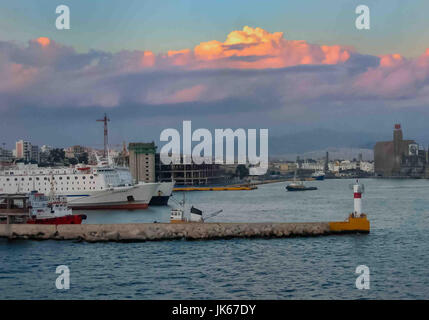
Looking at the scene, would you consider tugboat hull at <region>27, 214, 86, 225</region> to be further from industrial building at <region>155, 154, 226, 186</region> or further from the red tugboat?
industrial building at <region>155, 154, 226, 186</region>

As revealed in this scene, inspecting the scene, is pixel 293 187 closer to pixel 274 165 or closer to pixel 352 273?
pixel 352 273

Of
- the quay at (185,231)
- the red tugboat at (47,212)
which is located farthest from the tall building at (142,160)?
the quay at (185,231)

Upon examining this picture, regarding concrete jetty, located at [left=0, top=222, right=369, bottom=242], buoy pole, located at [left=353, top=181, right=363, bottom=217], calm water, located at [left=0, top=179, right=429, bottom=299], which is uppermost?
buoy pole, located at [left=353, top=181, right=363, bottom=217]

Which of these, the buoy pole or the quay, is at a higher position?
the buoy pole

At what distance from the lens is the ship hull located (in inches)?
1742

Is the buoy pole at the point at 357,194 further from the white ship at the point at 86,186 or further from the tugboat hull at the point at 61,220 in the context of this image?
the white ship at the point at 86,186

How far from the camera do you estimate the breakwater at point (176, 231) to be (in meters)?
23.8

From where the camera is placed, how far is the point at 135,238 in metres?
23.8

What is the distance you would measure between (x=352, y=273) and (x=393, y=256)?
11.6 feet

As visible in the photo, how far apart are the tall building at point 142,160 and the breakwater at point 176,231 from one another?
64.6 m

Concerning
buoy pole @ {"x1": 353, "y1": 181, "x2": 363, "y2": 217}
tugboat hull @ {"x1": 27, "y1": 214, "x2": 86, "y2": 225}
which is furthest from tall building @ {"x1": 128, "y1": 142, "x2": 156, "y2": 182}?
buoy pole @ {"x1": 353, "y1": 181, "x2": 363, "y2": 217}

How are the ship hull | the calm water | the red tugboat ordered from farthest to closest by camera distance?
1. the ship hull
2. the red tugboat
3. the calm water

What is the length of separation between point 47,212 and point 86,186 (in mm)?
16201
